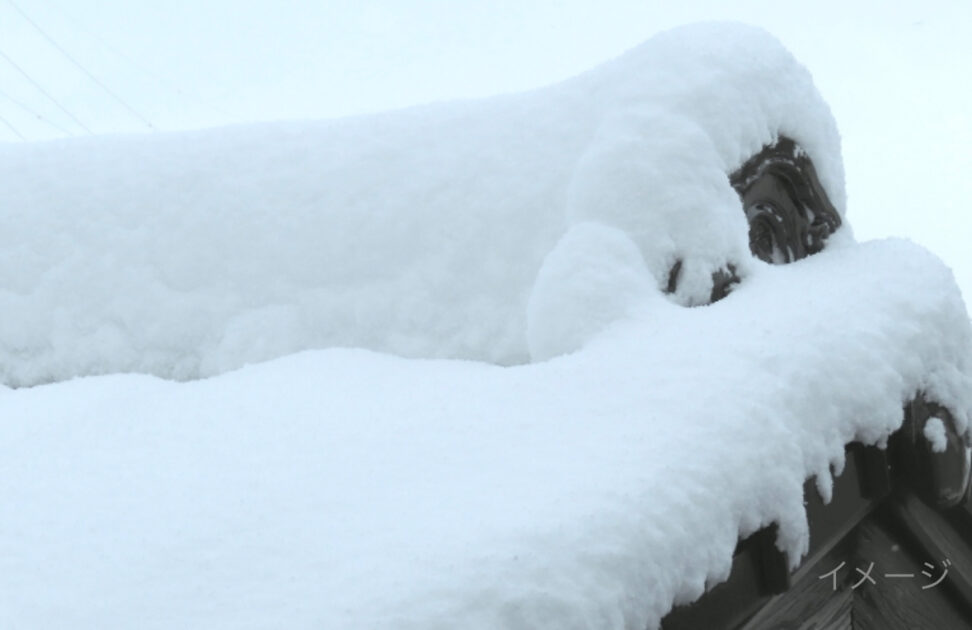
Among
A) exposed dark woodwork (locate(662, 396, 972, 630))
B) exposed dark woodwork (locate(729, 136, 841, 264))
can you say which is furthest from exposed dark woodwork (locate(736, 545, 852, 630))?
exposed dark woodwork (locate(729, 136, 841, 264))

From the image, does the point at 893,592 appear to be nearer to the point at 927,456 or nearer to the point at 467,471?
the point at 927,456

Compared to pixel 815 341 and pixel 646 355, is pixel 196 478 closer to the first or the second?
pixel 646 355

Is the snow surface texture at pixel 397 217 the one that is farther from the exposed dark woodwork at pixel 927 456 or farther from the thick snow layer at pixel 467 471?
the exposed dark woodwork at pixel 927 456

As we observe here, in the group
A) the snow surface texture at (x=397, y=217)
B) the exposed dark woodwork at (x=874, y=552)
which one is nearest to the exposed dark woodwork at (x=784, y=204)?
the snow surface texture at (x=397, y=217)

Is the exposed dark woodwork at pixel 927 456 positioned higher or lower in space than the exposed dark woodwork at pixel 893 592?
higher

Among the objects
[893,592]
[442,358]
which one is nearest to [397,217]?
[442,358]

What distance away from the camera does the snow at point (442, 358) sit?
1.26 meters

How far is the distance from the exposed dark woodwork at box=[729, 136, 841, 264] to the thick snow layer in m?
0.61

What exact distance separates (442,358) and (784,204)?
3.89 ft

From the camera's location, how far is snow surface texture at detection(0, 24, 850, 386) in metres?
2.65

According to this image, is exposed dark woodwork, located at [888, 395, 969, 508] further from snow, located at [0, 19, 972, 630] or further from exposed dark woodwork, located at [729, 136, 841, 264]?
exposed dark woodwork, located at [729, 136, 841, 264]

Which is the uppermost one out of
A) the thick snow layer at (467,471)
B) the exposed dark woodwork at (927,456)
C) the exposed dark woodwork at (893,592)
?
the thick snow layer at (467,471)

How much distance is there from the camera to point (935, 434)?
211cm

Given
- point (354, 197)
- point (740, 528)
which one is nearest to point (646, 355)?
point (740, 528)
